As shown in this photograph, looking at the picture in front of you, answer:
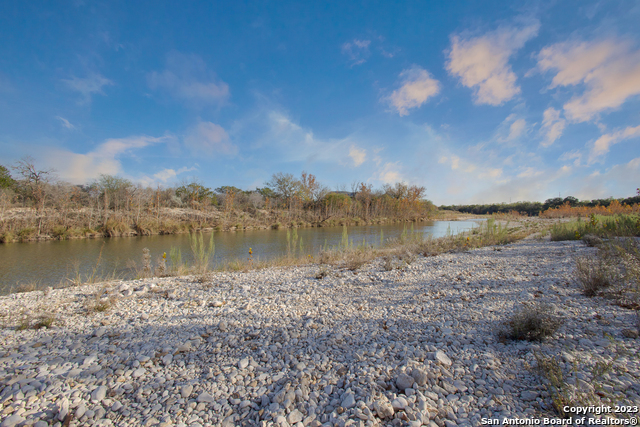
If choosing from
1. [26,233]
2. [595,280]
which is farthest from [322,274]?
[26,233]

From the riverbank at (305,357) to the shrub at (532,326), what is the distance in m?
0.11

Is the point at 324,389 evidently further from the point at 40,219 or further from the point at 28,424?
the point at 40,219

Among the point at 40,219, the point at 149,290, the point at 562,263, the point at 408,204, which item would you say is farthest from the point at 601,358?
the point at 408,204

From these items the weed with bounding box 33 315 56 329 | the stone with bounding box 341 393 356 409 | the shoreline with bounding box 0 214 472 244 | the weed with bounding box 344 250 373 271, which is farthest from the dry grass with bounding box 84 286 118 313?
the shoreline with bounding box 0 214 472 244

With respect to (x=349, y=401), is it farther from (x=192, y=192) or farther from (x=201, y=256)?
(x=192, y=192)

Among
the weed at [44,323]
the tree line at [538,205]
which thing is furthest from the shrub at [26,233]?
the tree line at [538,205]

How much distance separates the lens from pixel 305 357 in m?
2.47

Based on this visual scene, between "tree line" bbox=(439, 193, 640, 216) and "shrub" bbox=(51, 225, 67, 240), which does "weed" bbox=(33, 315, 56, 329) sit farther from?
"tree line" bbox=(439, 193, 640, 216)

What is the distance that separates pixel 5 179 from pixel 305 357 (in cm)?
3508

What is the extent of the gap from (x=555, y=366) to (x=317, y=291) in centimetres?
342

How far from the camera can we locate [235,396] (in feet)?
6.50

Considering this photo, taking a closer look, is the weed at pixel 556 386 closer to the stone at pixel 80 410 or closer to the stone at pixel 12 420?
the stone at pixel 80 410

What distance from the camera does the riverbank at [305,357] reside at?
177cm

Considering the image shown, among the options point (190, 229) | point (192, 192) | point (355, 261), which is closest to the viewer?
point (355, 261)
